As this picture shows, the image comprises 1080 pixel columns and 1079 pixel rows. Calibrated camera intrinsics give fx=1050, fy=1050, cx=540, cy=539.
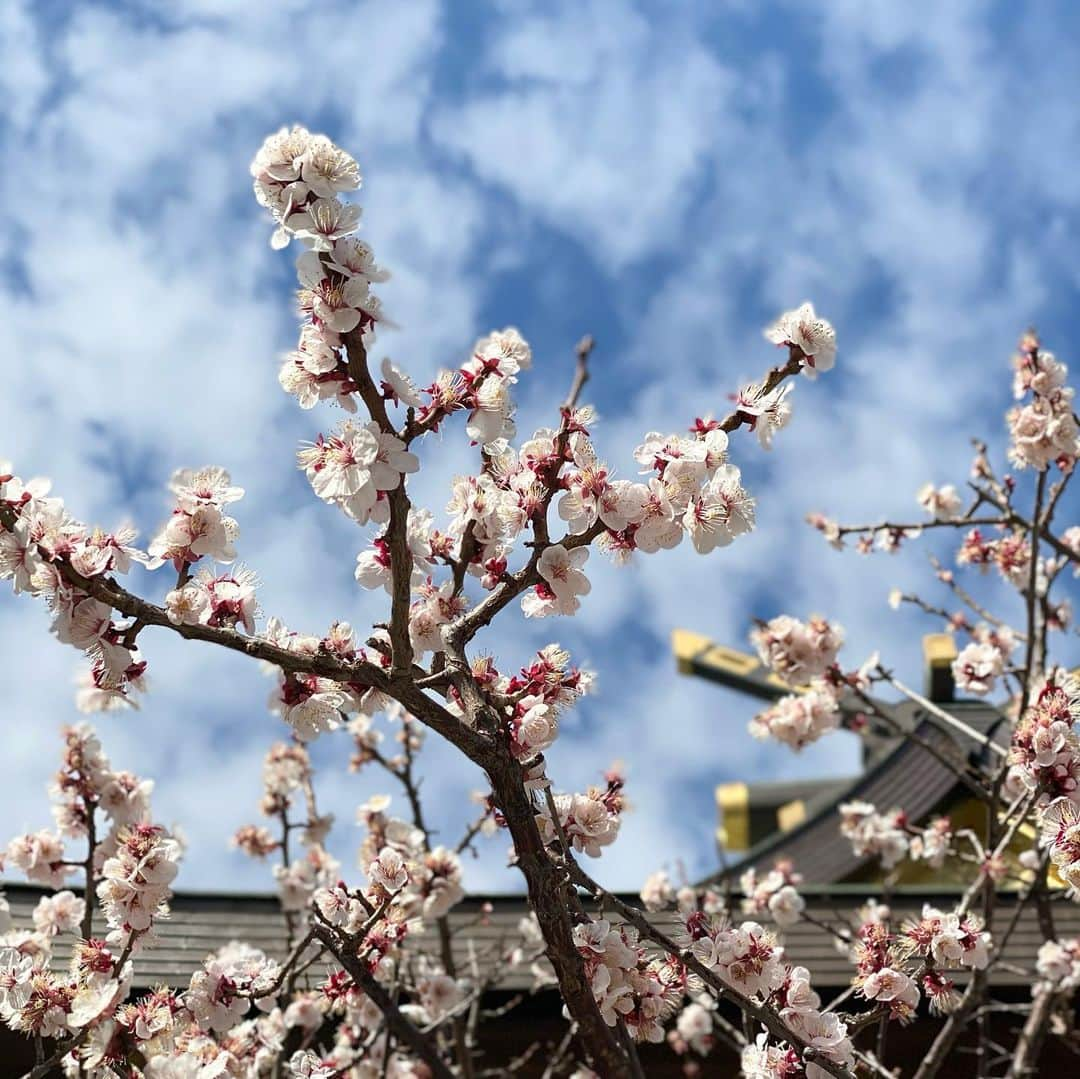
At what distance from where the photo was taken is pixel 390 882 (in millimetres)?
2867

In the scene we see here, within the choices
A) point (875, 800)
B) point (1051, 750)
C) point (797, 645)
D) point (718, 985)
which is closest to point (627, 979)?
point (718, 985)

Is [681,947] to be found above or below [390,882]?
below

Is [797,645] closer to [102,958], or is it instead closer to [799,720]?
[799,720]

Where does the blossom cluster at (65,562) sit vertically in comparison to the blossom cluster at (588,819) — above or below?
above

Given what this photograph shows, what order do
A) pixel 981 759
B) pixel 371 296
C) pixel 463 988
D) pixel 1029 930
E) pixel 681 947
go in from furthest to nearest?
pixel 981 759
pixel 1029 930
pixel 463 988
pixel 681 947
pixel 371 296

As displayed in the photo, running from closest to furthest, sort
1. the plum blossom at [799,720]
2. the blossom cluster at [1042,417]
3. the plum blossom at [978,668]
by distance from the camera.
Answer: the blossom cluster at [1042,417]
the plum blossom at [978,668]
the plum blossom at [799,720]

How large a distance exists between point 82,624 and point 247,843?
3.69 m

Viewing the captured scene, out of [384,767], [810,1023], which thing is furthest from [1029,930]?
[810,1023]

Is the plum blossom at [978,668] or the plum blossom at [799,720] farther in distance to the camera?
the plum blossom at [799,720]

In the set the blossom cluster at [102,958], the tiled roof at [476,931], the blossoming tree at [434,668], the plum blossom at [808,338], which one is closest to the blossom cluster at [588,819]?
the blossoming tree at [434,668]

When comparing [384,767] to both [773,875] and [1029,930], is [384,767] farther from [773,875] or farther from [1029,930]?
[1029,930]

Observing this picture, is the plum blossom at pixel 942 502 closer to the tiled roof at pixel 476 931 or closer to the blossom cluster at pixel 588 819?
the tiled roof at pixel 476 931

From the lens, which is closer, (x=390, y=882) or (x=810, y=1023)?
(x=810, y=1023)

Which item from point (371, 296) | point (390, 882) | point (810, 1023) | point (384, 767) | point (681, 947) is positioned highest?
point (384, 767)
